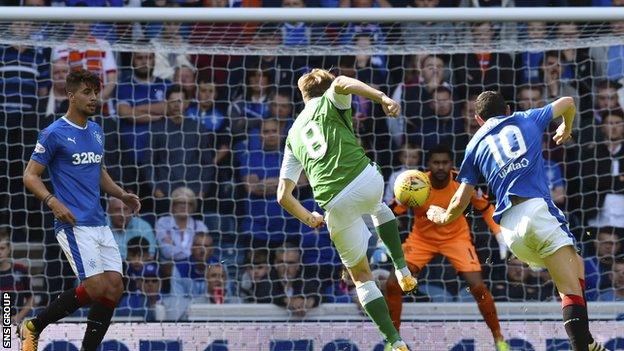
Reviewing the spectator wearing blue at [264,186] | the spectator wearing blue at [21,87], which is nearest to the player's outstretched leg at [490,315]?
the spectator wearing blue at [264,186]

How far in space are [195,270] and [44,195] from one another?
9.75 feet

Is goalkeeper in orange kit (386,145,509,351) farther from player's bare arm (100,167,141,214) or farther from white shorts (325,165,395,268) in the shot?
player's bare arm (100,167,141,214)

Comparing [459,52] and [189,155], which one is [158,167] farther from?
[459,52]

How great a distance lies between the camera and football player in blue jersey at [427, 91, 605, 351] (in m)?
7.43

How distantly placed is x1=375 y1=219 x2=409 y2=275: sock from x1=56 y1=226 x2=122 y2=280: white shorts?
5.88 ft

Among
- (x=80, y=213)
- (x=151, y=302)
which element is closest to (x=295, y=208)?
(x=80, y=213)

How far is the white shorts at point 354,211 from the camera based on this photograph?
299 inches

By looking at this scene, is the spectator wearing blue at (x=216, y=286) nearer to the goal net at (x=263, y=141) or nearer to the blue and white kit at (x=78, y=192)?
the goal net at (x=263, y=141)

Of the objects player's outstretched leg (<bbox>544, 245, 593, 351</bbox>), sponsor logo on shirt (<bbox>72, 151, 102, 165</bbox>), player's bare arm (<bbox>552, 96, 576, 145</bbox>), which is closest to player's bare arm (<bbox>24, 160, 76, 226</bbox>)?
sponsor logo on shirt (<bbox>72, 151, 102, 165</bbox>)

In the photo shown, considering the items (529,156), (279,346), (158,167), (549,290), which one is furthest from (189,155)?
(529,156)

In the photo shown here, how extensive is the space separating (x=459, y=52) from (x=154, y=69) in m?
2.78

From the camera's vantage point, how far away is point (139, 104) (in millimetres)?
10992

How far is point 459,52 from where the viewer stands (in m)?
10.4

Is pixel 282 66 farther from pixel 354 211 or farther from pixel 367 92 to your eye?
pixel 367 92
